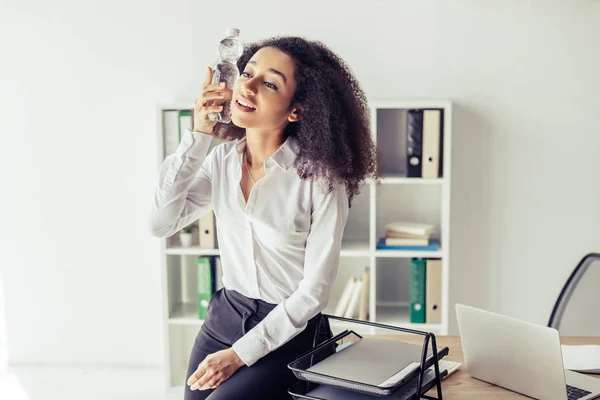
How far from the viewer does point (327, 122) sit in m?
1.79

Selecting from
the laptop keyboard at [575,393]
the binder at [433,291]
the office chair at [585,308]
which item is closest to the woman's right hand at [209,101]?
the laptop keyboard at [575,393]

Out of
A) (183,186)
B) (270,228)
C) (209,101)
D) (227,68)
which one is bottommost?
(270,228)

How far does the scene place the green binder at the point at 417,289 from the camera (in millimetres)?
3039

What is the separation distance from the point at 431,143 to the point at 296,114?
1.25m

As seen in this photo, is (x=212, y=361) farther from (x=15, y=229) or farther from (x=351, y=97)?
(x=15, y=229)

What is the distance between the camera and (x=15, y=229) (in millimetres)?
3516

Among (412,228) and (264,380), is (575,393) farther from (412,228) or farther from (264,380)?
(412,228)

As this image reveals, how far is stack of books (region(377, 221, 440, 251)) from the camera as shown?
3.03 meters

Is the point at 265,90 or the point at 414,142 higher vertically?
the point at 265,90

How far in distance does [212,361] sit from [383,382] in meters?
0.56

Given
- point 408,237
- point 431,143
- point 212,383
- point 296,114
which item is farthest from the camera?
point 408,237

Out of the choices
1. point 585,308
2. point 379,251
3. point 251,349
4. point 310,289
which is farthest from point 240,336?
point 585,308

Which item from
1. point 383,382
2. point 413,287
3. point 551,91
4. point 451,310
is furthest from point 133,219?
point 383,382

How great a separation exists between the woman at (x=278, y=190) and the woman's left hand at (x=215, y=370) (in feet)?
0.05
